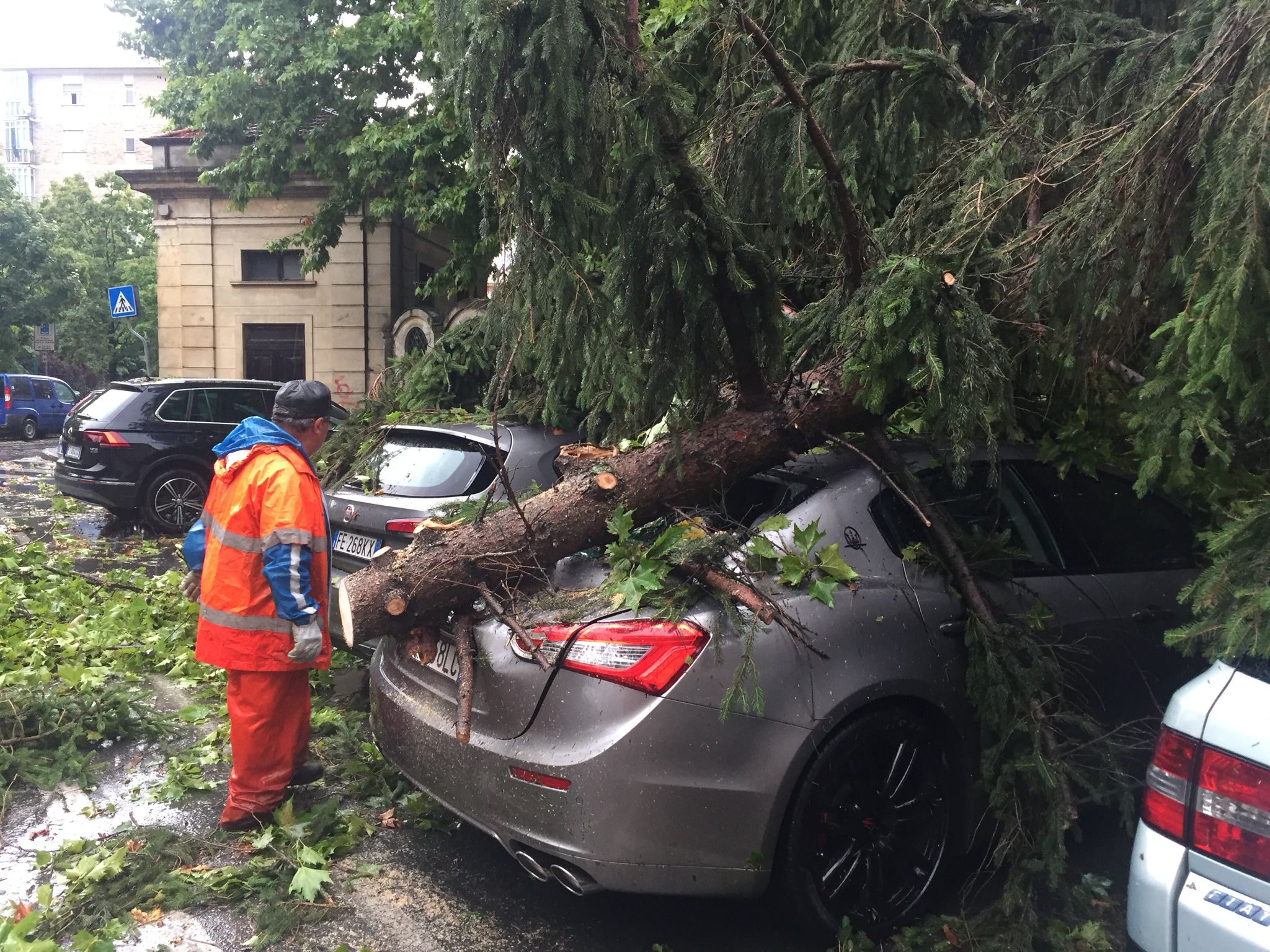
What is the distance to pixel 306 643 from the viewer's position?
378 centimetres

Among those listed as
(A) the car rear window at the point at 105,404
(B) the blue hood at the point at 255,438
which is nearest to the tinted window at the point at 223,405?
(A) the car rear window at the point at 105,404

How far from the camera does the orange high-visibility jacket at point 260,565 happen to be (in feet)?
12.5

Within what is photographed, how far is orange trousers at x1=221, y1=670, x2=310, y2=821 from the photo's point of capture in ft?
12.8

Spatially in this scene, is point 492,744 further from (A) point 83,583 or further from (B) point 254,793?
(A) point 83,583

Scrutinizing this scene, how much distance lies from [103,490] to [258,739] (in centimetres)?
783

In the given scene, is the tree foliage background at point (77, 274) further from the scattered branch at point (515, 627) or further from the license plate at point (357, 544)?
the scattered branch at point (515, 627)

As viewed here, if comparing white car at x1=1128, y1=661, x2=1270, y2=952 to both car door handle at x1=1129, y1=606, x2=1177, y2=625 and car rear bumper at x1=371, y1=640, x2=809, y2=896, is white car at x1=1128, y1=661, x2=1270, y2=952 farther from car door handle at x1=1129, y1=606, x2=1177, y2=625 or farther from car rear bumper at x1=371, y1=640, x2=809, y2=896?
car door handle at x1=1129, y1=606, x2=1177, y2=625

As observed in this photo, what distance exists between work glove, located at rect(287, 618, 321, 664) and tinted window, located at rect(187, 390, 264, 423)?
814cm

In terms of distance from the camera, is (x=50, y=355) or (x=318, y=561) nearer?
(x=318, y=561)

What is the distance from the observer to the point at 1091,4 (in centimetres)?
523

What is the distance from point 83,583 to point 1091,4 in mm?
7595

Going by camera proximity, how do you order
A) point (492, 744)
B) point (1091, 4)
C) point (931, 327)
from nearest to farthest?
point (492, 744) < point (931, 327) < point (1091, 4)

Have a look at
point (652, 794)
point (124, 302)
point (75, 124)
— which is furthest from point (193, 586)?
point (75, 124)

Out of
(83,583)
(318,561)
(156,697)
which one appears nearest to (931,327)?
(318,561)
